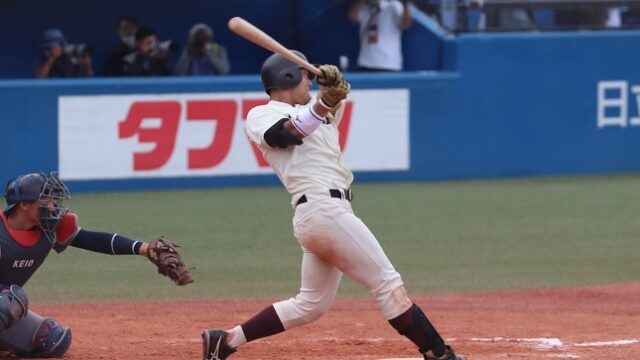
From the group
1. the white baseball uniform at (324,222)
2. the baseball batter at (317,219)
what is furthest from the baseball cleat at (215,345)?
the white baseball uniform at (324,222)

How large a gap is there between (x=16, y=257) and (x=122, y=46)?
9.44 metres

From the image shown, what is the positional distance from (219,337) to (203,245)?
15.7 feet

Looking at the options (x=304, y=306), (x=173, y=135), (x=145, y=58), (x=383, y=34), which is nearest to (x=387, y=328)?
(x=304, y=306)

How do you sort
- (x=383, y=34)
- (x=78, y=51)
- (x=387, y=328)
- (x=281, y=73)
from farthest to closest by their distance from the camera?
(x=383, y=34)
(x=78, y=51)
(x=387, y=328)
(x=281, y=73)

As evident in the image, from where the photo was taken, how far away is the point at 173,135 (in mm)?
14359

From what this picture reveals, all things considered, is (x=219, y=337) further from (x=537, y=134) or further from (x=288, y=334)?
(x=537, y=134)

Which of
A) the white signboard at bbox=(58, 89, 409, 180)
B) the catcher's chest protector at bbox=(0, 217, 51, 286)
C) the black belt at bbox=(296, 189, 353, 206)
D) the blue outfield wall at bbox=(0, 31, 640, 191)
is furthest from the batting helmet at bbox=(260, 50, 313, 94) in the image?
the blue outfield wall at bbox=(0, 31, 640, 191)

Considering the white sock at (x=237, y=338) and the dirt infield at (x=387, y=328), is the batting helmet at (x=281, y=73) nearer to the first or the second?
the white sock at (x=237, y=338)

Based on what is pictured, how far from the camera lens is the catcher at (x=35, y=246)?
20.6 ft

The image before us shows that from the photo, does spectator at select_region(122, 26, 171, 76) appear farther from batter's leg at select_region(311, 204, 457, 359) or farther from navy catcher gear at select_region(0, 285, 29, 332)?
batter's leg at select_region(311, 204, 457, 359)

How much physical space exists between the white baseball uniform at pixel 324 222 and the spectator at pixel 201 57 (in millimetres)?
→ 9693

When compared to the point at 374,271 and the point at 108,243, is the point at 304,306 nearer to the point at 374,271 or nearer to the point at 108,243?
the point at 374,271

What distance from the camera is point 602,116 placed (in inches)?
630

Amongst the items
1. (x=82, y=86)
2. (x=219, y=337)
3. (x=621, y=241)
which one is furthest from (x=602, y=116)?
(x=219, y=337)
